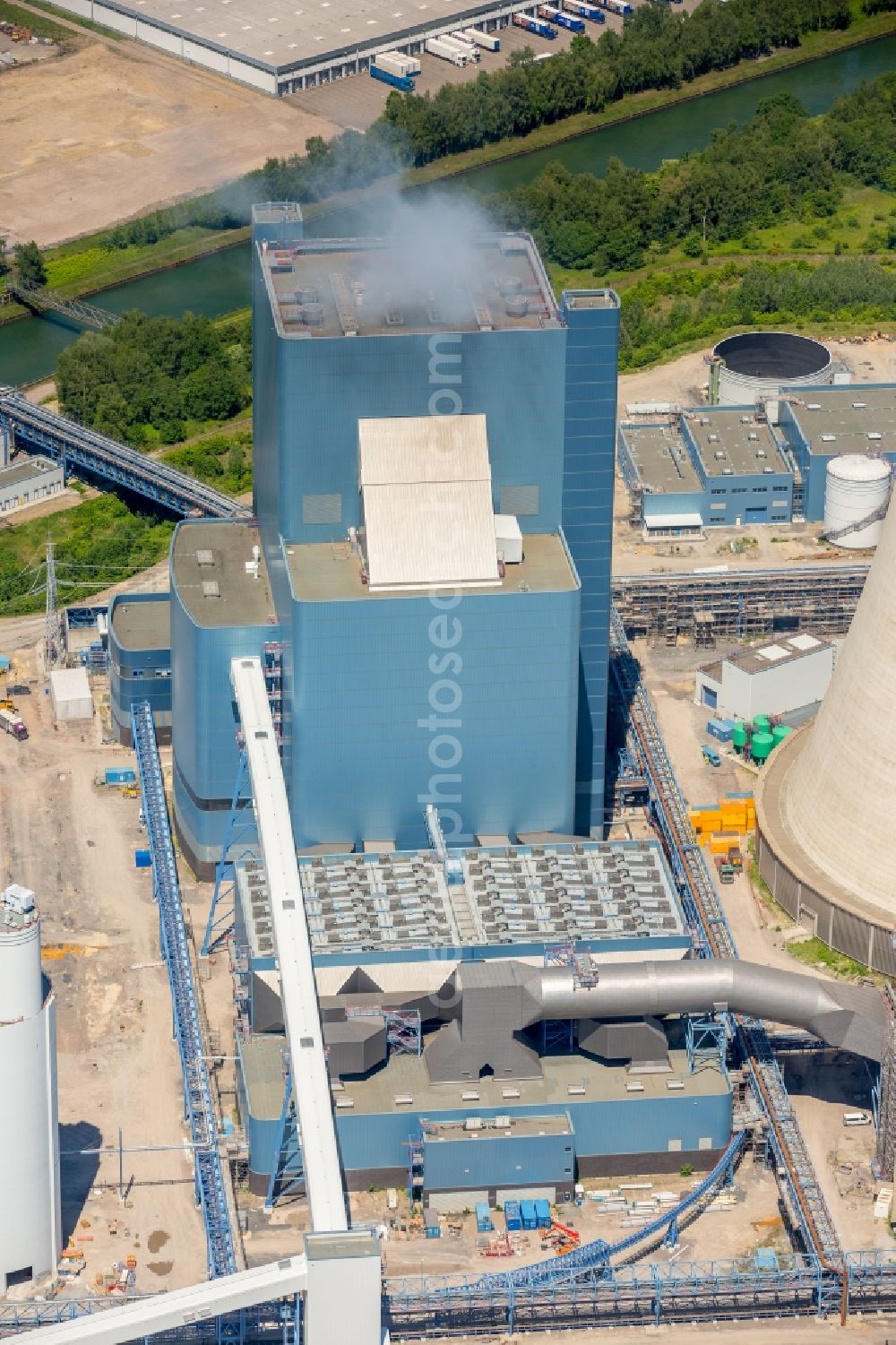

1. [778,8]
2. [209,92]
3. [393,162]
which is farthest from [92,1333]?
[778,8]

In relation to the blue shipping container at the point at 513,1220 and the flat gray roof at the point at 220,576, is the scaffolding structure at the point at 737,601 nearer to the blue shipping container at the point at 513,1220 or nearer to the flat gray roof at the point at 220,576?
the flat gray roof at the point at 220,576

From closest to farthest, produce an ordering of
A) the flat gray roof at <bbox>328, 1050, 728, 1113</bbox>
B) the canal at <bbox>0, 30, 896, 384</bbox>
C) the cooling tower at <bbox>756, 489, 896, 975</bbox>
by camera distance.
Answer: the flat gray roof at <bbox>328, 1050, 728, 1113</bbox> < the cooling tower at <bbox>756, 489, 896, 975</bbox> < the canal at <bbox>0, 30, 896, 384</bbox>

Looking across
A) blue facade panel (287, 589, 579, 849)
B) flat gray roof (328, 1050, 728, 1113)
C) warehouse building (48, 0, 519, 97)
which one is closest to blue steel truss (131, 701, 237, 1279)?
flat gray roof (328, 1050, 728, 1113)

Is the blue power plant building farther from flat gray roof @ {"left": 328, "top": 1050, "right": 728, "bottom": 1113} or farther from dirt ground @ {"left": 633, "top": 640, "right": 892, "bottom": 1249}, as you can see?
flat gray roof @ {"left": 328, "top": 1050, "right": 728, "bottom": 1113}

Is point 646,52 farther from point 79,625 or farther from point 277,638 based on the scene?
point 277,638

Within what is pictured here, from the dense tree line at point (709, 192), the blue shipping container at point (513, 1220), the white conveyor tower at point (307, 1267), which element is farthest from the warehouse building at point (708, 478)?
the blue shipping container at point (513, 1220)
